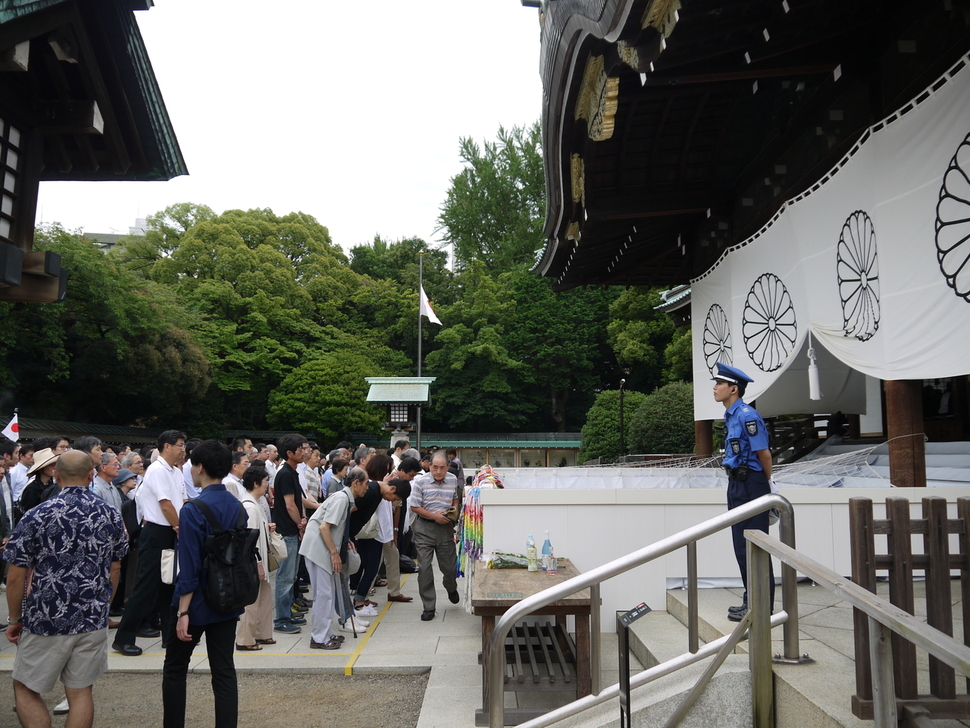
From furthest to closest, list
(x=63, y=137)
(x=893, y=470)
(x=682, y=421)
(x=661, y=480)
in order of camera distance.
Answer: (x=682, y=421) < (x=63, y=137) < (x=661, y=480) < (x=893, y=470)

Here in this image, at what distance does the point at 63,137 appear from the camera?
30.5 feet

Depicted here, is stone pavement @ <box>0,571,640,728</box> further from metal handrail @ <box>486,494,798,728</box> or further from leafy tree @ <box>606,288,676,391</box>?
leafy tree @ <box>606,288,676,391</box>

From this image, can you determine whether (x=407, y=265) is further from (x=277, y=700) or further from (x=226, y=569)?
(x=226, y=569)

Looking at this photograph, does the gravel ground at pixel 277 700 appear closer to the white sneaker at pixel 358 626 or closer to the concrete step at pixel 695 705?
the white sneaker at pixel 358 626

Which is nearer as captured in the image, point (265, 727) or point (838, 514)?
point (265, 727)

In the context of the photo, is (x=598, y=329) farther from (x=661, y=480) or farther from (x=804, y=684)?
(x=804, y=684)

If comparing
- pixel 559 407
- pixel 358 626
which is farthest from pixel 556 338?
pixel 358 626

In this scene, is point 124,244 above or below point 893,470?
above

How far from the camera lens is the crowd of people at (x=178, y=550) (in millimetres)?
3994

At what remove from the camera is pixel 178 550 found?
13.6 ft

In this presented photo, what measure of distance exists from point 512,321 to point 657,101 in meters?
29.6

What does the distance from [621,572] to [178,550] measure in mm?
2490

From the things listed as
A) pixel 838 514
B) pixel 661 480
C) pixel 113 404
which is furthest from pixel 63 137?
pixel 113 404

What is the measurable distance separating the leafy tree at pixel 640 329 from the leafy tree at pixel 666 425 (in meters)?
11.3
